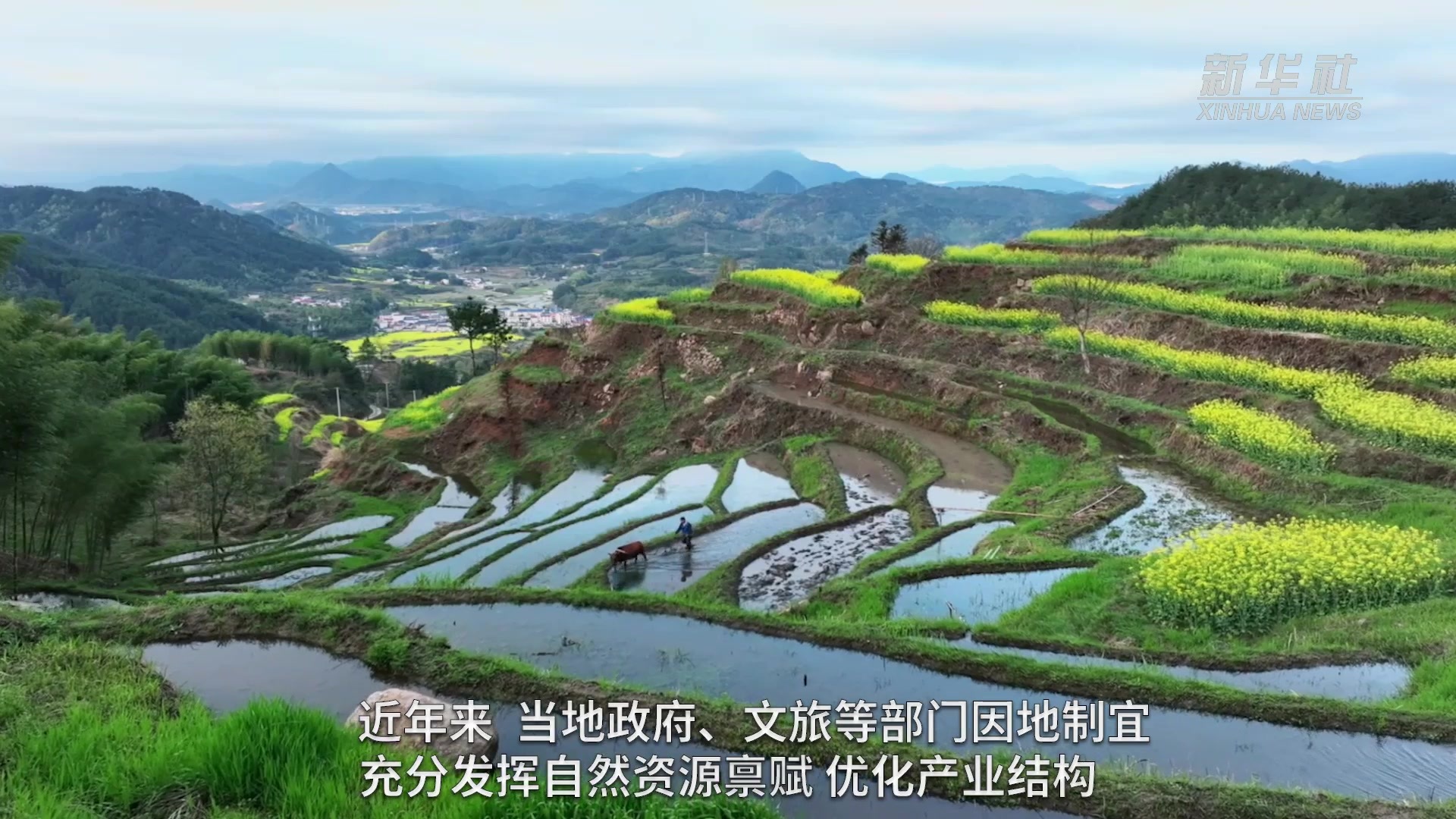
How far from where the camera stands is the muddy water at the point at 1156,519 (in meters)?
14.8

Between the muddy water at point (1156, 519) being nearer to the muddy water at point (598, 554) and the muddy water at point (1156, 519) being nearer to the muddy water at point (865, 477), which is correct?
the muddy water at point (865, 477)

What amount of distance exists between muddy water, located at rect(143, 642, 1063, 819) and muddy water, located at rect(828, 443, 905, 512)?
12546mm

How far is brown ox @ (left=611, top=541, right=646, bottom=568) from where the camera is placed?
1616 cm

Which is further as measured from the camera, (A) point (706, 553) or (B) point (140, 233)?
(B) point (140, 233)

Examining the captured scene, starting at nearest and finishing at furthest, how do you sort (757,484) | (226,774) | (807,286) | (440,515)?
(226,774)
(757,484)
(440,515)
(807,286)

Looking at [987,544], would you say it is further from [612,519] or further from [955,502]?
[612,519]

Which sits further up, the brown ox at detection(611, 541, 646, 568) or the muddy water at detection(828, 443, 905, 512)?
the muddy water at detection(828, 443, 905, 512)

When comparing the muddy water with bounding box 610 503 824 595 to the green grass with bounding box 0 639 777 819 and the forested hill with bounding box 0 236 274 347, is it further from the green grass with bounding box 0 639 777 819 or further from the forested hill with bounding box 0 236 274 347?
the forested hill with bounding box 0 236 274 347

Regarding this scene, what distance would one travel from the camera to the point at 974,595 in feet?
41.8

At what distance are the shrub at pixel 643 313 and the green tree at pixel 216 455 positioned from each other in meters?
18.7

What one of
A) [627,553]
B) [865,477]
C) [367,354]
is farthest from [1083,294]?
[367,354]

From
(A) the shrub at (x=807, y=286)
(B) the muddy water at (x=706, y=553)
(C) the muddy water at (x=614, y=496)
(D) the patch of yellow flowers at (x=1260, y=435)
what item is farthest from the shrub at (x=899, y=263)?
(B) the muddy water at (x=706, y=553)

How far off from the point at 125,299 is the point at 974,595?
13340cm

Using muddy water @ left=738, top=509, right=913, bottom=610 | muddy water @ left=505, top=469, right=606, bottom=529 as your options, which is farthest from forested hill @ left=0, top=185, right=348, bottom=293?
muddy water @ left=738, top=509, right=913, bottom=610
